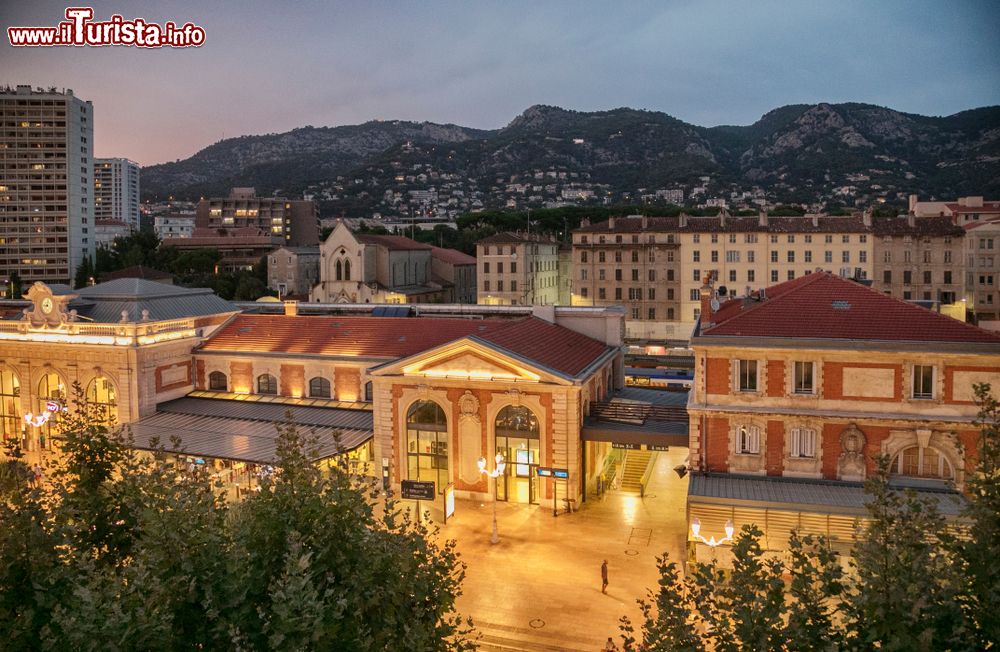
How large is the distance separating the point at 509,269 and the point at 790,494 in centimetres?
7529

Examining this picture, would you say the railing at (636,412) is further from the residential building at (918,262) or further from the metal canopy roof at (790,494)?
the residential building at (918,262)

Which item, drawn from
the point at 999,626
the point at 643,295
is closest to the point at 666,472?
the point at 999,626

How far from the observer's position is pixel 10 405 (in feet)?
169

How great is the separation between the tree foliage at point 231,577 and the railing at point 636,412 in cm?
2237

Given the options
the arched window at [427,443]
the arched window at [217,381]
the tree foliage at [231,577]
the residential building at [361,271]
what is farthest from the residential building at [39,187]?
the tree foliage at [231,577]

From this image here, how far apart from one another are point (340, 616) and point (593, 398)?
2973 centimetres

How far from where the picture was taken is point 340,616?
14273 millimetres

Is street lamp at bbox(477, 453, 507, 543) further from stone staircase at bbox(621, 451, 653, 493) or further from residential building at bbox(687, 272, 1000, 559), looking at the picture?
residential building at bbox(687, 272, 1000, 559)

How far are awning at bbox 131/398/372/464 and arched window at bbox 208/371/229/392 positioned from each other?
1.55 metres

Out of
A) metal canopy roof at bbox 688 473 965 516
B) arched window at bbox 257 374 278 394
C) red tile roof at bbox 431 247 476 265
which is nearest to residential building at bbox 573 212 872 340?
red tile roof at bbox 431 247 476 265

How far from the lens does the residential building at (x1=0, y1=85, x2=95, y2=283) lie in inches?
5979

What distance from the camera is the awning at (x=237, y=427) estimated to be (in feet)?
127

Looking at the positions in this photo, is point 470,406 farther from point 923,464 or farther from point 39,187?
point 39,187

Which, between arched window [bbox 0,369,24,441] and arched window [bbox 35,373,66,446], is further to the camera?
arched window [bbox 0,369,24,441]
